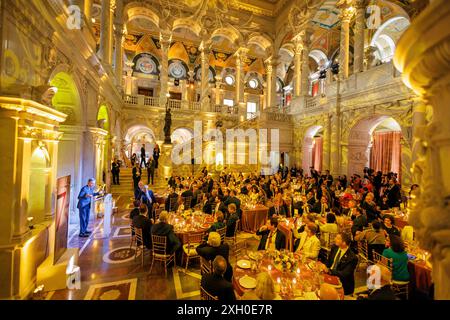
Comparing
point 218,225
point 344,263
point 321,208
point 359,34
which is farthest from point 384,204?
point 359,34

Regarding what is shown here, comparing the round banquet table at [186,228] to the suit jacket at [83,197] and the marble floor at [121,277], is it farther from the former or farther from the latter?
the suit jacket at [83,197]

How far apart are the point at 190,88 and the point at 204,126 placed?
6833 millimetres

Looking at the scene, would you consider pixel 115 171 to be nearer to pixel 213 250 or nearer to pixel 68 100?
pixel 68 100

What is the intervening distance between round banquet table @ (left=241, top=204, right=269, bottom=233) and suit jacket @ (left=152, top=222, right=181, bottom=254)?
295 cm

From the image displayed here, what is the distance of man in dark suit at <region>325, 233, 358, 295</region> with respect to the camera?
10.6 feet

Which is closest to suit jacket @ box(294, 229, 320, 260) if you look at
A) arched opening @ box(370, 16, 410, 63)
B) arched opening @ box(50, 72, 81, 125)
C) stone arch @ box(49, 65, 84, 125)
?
stone arch @ box(49, 65, 84, 125)

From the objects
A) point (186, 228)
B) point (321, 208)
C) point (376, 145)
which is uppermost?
point (376, 145)

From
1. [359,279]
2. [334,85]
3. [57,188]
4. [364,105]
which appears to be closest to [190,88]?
[334,85]

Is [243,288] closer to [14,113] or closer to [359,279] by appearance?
[359,279]

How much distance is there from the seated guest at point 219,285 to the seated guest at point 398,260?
2.61m

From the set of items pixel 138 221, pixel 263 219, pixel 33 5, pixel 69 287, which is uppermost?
pixel 33 5

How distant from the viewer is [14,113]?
132 inches

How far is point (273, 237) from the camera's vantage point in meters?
4.34

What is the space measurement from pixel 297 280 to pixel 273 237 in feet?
4.90
